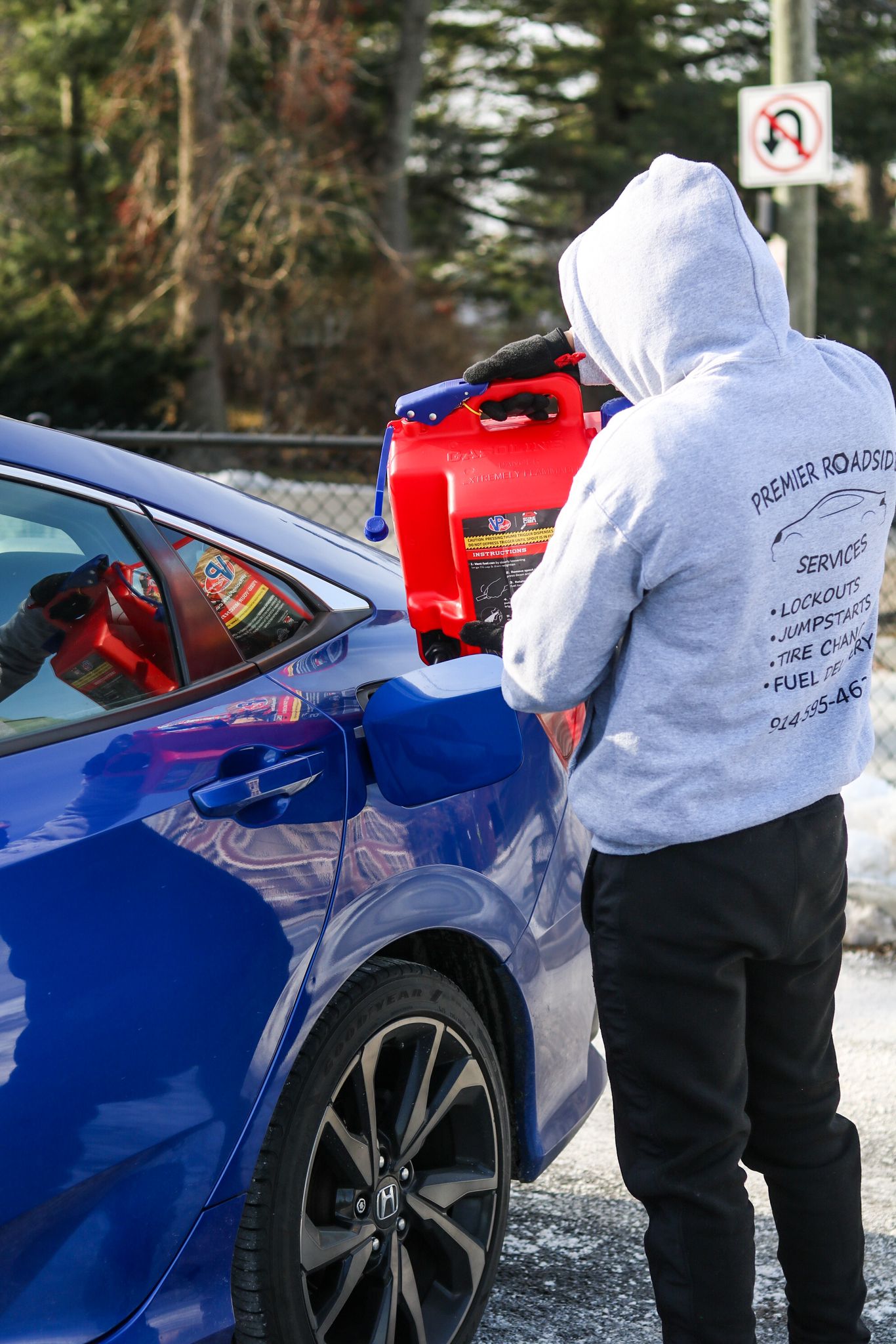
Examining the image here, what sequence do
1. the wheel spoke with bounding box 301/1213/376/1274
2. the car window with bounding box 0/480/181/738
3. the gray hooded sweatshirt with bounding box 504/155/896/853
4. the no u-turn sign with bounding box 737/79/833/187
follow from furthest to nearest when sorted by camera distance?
the no u-turn sign with bounding box 737/79/833/187
the wheel spoke with bounding box 301/1213/376/1274
the car window with bounding box 0/480/181/738
the gray hooded sweatshirt with bounding box 504/155/896/853

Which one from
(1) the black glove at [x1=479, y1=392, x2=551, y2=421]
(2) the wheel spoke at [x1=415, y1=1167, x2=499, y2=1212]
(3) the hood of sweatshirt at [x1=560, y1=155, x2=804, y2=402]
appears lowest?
(2) the wheel spoke at [x1=415, y1=1167, x2=499, y2=1212]

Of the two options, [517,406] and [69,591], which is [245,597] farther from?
[517,406]

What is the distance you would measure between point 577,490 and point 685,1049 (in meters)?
0.76

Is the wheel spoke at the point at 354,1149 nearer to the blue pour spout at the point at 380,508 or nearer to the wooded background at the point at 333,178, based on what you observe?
the blue pour spout at the point at 380,508

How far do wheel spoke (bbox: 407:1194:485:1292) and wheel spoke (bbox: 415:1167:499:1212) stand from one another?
0.01 meters

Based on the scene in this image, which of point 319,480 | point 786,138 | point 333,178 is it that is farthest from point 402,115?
point 786,138

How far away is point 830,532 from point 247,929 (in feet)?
2.99

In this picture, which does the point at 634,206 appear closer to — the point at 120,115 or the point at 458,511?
the point at 458,511

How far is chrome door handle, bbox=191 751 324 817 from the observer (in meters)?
1.74

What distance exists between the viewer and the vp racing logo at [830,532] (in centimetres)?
172

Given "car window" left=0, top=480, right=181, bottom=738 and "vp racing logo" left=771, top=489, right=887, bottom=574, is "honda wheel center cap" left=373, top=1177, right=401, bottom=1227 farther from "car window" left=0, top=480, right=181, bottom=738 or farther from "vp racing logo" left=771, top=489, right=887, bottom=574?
"vp racing logo" left=771, top=489, right=887, bottom=574

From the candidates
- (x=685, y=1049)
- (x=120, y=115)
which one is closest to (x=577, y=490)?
(x=685, y=1049)

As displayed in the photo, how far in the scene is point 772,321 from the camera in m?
1.74

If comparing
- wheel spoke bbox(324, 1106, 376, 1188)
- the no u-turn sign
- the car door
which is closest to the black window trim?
the car door
